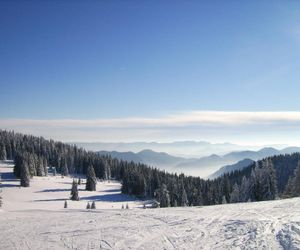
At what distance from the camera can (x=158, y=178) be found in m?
133

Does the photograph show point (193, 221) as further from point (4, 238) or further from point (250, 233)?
point (4, 238)

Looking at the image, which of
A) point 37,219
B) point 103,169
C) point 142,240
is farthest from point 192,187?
point 142,240

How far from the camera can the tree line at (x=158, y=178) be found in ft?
184

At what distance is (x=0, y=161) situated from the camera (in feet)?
541

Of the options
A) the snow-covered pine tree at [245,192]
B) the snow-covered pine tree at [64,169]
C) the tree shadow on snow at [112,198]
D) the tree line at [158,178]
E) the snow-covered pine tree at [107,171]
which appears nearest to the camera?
the tree line at [158,178]

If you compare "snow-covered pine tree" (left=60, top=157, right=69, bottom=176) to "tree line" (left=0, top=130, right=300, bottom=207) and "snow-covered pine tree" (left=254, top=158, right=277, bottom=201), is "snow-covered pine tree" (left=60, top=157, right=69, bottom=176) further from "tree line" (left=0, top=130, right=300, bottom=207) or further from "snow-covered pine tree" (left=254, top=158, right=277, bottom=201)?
"snow-covered pine tree" (left=254, top=158, right=277, bottom=201)

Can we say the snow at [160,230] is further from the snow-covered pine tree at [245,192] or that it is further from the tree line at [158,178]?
the snow-covered pine tree at [245,192]

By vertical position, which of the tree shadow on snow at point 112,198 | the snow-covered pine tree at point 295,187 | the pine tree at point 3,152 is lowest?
the tree shadow on snow at point 112,198

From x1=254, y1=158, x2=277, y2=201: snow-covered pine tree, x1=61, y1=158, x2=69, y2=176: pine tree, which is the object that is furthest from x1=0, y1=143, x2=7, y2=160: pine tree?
x1=254, y1=158, x2=277, y2=201: snow-covered pine tree

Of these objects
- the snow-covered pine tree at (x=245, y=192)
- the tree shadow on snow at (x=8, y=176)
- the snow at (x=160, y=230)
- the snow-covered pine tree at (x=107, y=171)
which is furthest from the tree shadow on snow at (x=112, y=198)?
the snow at (x=160, y=230)

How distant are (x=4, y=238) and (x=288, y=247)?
15611 mm

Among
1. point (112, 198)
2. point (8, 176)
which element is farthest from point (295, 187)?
point (8, 176)

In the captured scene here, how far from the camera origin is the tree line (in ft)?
184

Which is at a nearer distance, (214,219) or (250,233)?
(250,233)
